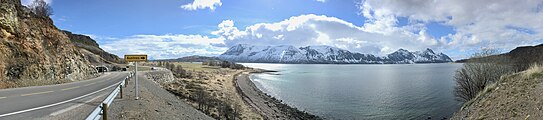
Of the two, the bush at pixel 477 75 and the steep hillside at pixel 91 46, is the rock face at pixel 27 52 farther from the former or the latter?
the steep hillside at pixel 91 46

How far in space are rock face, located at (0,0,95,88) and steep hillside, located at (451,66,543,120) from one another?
27.4m

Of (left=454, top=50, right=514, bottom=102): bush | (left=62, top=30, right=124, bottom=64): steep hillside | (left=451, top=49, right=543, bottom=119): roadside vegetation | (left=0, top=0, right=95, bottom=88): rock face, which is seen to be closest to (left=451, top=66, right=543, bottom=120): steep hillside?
(left=451, top=49, right=543, bottom=119): roadside vegetation

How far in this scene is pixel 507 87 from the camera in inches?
651

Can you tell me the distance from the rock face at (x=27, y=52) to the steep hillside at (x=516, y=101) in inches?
1079

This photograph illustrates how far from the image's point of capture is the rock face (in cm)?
2452

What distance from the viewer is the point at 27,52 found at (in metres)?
27.0

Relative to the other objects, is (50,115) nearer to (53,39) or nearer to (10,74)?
(10,74)

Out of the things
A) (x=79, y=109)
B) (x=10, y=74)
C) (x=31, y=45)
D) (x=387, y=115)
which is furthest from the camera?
(x=387, y=115)

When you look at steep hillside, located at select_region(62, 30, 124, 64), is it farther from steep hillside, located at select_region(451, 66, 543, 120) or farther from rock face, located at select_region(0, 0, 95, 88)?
steep hillside, located at select_region(451, 66, 543, 120)

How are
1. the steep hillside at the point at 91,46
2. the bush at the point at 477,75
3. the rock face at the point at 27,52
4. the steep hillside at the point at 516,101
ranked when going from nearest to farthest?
the steep hillside at the point at 516,101 < the rock face at the point at 27,52 < the bush at the point at 477,75 < the steep hillside at the point at 91,46

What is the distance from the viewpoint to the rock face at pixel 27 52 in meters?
24.5

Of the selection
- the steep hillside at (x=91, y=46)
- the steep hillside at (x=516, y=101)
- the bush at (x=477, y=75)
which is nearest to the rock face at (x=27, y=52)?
the steep hillside at (x=516, y=101)

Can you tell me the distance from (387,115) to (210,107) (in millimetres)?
17984

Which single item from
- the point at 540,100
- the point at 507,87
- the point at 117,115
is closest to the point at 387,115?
the point at 507,87
